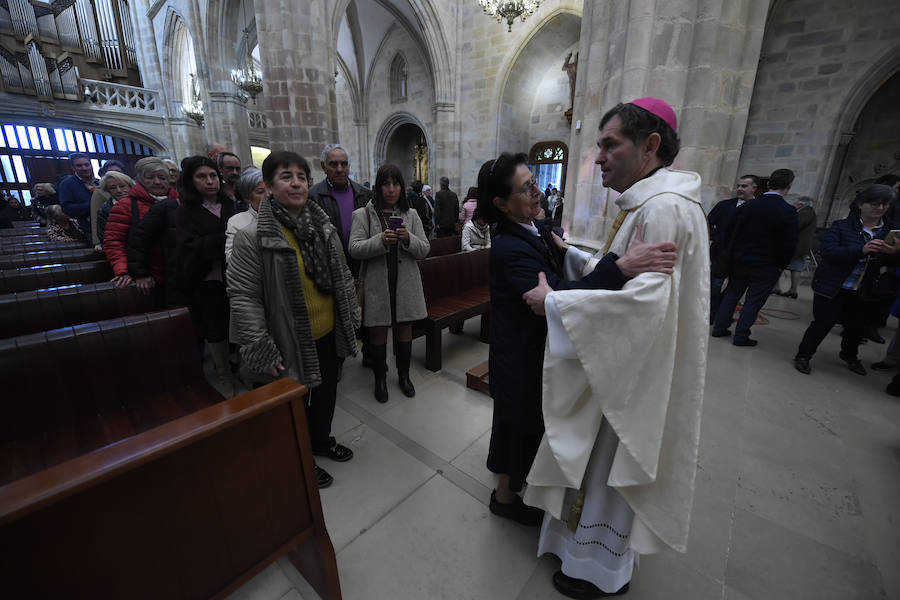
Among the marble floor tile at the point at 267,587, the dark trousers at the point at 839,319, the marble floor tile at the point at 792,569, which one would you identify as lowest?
the marble floor tile at the point at 267,587

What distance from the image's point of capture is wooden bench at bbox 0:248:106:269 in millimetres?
3176

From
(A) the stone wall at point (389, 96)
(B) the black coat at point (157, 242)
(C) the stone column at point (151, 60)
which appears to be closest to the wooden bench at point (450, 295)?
(B) the black coat at point (157, 242)

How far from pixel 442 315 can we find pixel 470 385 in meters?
0.66

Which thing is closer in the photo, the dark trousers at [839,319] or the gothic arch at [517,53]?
the dark trousers at [839,319]

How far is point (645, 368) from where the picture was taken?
1161 millimetres

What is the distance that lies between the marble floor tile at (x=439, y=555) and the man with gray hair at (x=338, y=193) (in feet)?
5.97

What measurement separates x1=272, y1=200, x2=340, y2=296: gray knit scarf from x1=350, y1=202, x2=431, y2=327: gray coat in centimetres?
55

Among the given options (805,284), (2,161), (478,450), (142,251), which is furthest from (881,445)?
(2,161)

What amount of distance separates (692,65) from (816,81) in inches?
225

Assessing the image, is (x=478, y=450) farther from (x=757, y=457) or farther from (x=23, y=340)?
(x=23, y=340)

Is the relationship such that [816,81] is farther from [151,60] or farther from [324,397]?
[151,60]

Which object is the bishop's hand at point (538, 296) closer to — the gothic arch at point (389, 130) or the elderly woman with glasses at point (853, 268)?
the elderly woman with glasses at point (853, 268)

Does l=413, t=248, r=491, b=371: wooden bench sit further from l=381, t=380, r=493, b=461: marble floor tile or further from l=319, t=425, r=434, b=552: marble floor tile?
l=319, t=425, r=434, b=552: marble floor tile

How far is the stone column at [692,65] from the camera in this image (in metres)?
3.54
